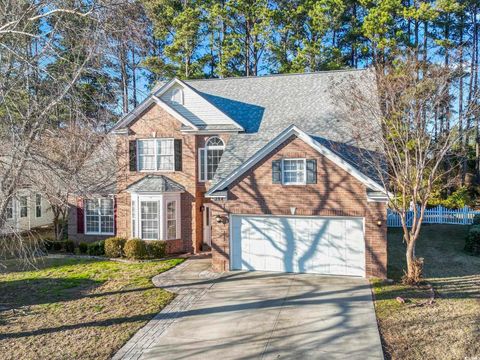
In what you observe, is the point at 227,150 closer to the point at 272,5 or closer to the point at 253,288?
the point at 253,288

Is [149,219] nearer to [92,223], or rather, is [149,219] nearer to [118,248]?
[118,248]

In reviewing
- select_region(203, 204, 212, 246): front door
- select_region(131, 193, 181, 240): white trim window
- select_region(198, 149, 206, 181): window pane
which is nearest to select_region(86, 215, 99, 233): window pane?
select_region(131, 193, 181, 240): white trim window

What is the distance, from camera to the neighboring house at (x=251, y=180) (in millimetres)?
13625

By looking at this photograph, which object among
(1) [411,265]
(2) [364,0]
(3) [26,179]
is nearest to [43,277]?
(3) [26,179]

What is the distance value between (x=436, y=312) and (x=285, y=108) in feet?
37.9

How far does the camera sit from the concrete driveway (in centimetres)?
809

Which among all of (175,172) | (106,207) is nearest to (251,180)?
(175,172)

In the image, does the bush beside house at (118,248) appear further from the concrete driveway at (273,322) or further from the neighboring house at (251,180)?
the concrete driveway at (273,322)

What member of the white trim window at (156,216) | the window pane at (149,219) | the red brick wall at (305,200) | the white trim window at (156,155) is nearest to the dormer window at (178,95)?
the white trim window at (156,155)

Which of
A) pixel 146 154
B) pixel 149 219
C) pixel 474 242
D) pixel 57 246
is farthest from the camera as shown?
pixel 57 246

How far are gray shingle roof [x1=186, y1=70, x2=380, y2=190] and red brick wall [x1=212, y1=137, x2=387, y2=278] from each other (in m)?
1.30

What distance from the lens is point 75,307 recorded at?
35.9ft

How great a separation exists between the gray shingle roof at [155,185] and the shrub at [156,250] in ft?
7.90

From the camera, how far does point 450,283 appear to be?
12656 millimetres
